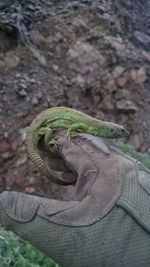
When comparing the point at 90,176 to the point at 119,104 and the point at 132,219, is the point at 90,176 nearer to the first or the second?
the point at 132,219

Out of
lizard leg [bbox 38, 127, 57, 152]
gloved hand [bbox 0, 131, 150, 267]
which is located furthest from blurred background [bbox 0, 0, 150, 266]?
gloved hand [bbox 0, 131, 150, 267]

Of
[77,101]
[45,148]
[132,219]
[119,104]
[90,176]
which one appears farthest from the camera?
[119,104]

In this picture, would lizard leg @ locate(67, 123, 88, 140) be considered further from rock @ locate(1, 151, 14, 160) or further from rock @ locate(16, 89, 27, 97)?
rock @ locate(16, 89, 27, 97)

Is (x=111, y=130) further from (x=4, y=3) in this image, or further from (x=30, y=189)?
(x=4, y=3)

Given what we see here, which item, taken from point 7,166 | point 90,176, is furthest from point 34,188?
point 90,176

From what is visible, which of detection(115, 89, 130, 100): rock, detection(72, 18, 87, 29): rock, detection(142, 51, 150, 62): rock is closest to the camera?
detection(115, 89, 130, 100): rock

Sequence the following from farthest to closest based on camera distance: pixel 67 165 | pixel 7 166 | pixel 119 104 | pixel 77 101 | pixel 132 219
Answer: pixel 119 104 < pixel 77 101 < pixel 7 166 < pixel 67 165 < pixel 132 219

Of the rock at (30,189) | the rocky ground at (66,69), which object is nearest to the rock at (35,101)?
the rocky ground at (66,69)
